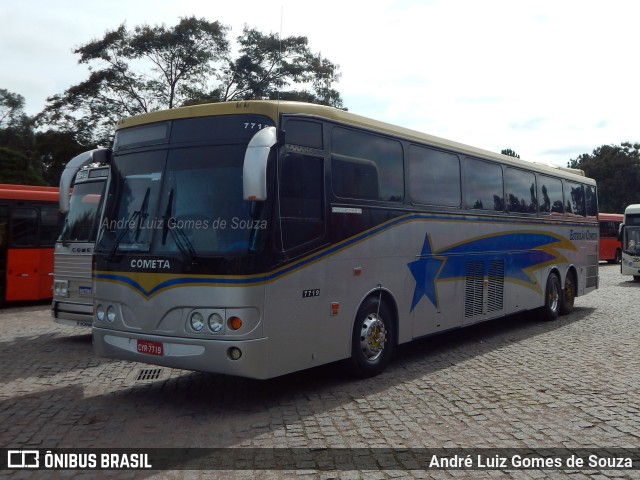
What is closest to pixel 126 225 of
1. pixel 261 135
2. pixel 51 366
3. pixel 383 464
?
pixel 261 135

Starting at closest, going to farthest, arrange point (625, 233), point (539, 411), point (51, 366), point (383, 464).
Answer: point (383, 464) < point (539, 411) < point (51, 366) < point (625, 233)

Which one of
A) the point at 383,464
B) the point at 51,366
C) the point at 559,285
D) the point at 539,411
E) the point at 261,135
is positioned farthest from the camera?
the point at 559,285

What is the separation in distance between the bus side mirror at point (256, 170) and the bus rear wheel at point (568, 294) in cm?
1116

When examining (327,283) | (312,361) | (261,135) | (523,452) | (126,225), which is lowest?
(523,452)

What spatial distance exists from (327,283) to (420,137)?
11.1 ft

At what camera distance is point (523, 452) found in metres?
5.49

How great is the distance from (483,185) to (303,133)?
17.1 ft

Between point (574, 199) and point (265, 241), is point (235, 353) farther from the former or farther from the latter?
point (574, 199)

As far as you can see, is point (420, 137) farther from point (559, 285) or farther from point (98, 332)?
point (559, 285)

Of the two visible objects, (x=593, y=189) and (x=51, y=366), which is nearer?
(x=51, y=366)

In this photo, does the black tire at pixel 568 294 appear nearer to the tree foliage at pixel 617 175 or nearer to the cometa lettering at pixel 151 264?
the cometa lettering at pixel 151 264

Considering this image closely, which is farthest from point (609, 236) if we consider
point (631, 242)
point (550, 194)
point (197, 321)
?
point (197, 321)

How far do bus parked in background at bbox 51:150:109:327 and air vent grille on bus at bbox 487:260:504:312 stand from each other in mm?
7018

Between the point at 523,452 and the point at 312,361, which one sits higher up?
the point at 312,361
